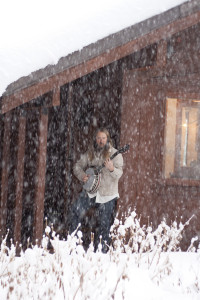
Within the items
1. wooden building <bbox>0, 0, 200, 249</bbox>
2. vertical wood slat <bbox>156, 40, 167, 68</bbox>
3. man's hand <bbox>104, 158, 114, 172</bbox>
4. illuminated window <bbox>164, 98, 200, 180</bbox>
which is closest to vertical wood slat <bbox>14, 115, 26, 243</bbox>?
wooden building <bbox>0, 0, 200, 249</bbox>

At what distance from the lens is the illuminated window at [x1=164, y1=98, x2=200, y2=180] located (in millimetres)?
7102

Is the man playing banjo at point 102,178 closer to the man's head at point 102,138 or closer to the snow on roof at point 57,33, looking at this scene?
the man's head at point 102,138

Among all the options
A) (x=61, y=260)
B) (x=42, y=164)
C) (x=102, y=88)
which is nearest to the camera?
(x=61, y=260)

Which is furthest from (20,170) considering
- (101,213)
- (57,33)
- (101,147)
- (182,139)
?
(182,139)

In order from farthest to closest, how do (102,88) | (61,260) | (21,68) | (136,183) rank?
(102,88) → (136,183) → (21,68) → (61,260)

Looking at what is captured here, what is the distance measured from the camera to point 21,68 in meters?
4.83

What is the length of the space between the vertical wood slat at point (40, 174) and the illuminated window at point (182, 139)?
6.53ft

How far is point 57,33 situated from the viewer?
219 inches

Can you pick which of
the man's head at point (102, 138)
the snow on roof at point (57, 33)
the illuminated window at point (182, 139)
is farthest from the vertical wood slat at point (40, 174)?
the illuminated window at point (182, 139)

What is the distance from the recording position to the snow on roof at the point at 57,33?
4.87m

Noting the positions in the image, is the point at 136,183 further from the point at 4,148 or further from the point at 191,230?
the point at 4,148

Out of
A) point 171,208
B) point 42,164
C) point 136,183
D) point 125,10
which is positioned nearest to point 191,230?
point 171,208

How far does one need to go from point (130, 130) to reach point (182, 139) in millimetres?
890

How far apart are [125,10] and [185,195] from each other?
2544 mm
